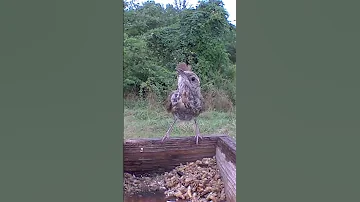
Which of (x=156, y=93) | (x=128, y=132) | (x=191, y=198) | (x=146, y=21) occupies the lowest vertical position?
(x=191, y=198)

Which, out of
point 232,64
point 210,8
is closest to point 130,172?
point 232,64

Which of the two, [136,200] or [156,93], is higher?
[156,93]

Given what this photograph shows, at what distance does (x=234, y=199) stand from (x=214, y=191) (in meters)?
0.15

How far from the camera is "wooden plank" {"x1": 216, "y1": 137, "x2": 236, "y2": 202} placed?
239 centimetres

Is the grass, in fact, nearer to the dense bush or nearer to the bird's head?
the dense bush

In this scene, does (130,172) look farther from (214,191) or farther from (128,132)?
(214,191)

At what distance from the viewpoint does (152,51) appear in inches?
97.2

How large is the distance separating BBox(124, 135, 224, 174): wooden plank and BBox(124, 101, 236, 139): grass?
0.04 meters

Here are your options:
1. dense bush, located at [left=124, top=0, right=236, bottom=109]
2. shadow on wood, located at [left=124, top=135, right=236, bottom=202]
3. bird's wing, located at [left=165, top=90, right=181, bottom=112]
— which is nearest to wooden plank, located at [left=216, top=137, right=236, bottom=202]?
shadow on wood, located at [left=124, top=135, right=236, bottom=202]

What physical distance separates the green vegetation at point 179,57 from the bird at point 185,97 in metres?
0.03

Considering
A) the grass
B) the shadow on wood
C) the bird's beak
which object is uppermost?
the bird's beak

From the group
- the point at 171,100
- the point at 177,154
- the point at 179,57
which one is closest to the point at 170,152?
the point at 177,154

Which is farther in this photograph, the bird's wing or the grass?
the bird's wing

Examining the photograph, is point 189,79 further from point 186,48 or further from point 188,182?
point 188,182
